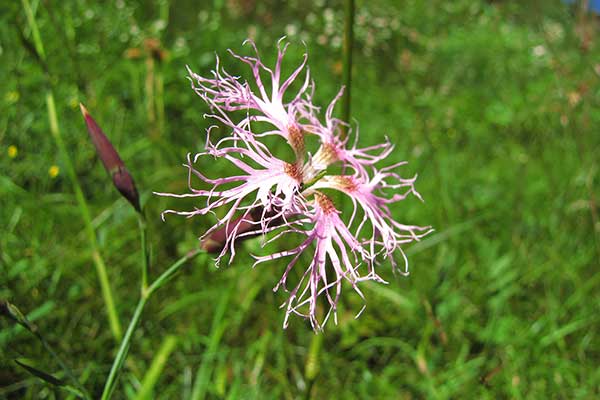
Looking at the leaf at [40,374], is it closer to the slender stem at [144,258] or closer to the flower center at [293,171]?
the slender stem at [144,258]

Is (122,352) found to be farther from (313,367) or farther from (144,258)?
(313,367)

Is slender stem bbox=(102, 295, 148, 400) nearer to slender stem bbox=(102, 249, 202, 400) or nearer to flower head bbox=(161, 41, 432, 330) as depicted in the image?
slender stem bbox=(102, 249, 202, 400)

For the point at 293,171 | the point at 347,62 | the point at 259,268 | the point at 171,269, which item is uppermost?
the point at 347,62

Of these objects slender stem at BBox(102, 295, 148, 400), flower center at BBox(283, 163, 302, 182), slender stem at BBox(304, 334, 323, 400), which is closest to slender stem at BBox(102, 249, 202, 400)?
slender stem at BBox(102, 295, 148, 400)

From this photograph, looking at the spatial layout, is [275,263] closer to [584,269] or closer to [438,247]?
[438,247]

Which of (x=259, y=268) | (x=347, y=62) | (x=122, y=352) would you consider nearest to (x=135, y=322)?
(x=122, y=352)

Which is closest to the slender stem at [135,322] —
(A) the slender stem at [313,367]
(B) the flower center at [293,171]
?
(B) the flower center at [293,171]

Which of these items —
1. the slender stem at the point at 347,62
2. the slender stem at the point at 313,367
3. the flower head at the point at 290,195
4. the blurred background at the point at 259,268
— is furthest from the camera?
the blurred background at the point at 259,268

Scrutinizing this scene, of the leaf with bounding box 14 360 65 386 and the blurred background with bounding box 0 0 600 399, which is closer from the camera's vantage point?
the leaf with bounding box 14 360 65 386
